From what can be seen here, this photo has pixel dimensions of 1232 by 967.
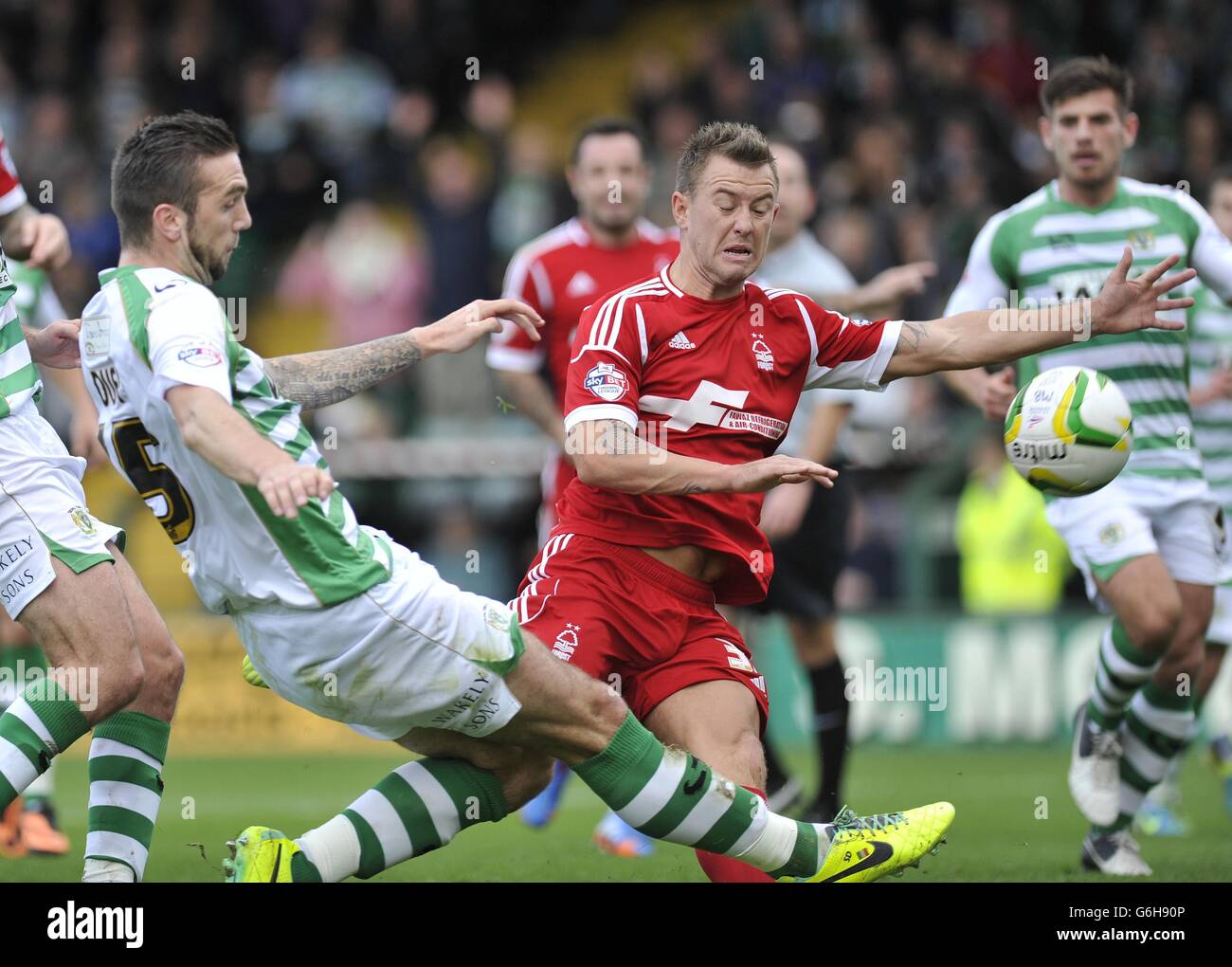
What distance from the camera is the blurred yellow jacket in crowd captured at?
12.7m

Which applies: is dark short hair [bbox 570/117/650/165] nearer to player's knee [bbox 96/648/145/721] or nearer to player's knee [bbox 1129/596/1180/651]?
player's knee [bbox 1129/596/1180/651]

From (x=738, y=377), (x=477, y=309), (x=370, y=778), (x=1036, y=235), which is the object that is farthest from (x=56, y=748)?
(x=370, y=778)

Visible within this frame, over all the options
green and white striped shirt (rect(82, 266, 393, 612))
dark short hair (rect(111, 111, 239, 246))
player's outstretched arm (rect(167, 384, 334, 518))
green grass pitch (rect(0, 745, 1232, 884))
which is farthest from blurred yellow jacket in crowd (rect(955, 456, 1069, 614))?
player's outstretched arm (rect(167, 384, 334, 518))

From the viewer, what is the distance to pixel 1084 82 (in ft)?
21.9

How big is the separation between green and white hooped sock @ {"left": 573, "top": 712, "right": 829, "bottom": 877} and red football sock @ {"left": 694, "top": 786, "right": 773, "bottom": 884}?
5.1 inches

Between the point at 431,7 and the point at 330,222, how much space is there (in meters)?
3.08

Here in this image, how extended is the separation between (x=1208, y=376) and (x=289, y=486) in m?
6.07

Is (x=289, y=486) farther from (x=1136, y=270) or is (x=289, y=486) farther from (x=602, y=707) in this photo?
(x=1136, y=270)

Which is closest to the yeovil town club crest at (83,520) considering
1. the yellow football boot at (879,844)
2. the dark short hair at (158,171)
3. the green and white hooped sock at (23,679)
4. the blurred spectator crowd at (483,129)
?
the green and white hooped sock at (23,679)

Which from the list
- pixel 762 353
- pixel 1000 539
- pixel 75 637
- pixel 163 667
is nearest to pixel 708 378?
pixel 762 353

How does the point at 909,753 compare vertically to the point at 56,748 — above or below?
below

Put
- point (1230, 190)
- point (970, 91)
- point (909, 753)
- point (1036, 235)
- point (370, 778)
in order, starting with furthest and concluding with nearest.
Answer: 1. point (970, 91)
2. point (909, 753)
3. point (370, 778)
4. point (1230, 190)
5. point (1036, 235)

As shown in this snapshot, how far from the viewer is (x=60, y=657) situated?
4898mm
